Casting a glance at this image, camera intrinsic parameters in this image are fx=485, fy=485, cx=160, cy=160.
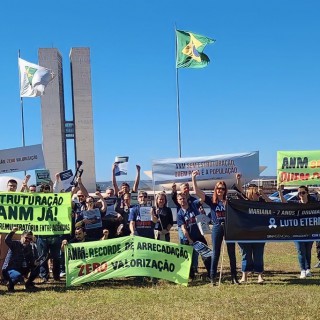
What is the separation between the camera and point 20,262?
8578 mm

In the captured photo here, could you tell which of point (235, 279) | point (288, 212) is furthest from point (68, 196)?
point (288, 212)

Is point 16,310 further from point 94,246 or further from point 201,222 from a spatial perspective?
point 201,222

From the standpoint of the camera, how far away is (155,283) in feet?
28.7

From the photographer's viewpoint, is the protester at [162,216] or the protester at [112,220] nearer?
the protester at [162,216]

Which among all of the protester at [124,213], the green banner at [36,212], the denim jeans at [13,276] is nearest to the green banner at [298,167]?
the protester at [124,213]

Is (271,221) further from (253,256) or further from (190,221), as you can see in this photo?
(190,221)

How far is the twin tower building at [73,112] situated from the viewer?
73375mm

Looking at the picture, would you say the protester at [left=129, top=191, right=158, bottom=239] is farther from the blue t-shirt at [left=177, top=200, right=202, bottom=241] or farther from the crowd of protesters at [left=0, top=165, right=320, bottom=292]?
the blue t-shirt at [left=177, top=200, right=202, bottom=241]

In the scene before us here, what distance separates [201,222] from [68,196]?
8.38ft

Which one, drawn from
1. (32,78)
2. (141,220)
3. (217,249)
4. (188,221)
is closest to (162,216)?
(141,220)

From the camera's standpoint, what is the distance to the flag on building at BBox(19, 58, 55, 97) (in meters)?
22.8

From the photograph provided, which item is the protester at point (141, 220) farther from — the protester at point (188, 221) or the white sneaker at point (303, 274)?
the white sneaker at point (303, 274)

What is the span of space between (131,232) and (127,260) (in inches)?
23.7

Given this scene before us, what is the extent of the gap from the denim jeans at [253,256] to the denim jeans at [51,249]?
3416 mm
